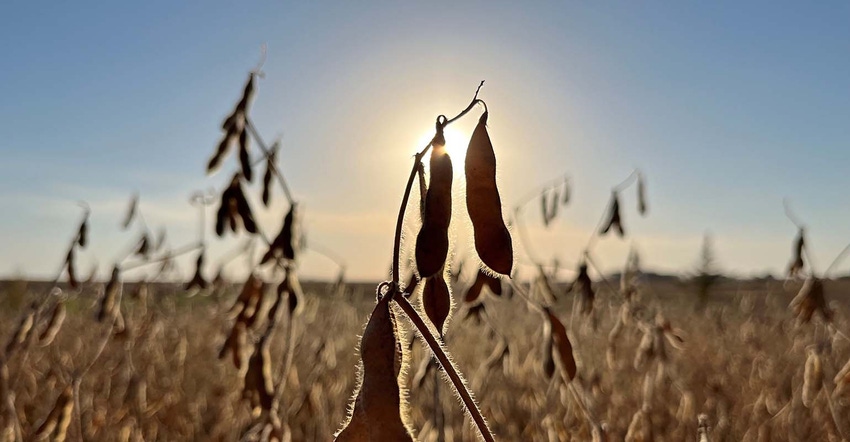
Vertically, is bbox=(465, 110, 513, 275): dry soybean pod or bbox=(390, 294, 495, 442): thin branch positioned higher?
bbox=(465, 110, 513, 275): dry soybean pod

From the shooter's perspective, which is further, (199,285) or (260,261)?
(199,285)

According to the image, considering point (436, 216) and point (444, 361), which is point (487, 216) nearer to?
point (436, 216)

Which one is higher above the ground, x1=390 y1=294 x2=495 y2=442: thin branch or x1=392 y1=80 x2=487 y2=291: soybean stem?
x1=392 y1=80 x2=487 y2=291: soybean stem

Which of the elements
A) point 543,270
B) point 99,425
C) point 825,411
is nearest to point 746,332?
point 825,411

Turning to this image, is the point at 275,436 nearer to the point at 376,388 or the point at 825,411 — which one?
the point at 376,388

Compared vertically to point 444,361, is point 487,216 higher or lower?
higher

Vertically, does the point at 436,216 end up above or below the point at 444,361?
above

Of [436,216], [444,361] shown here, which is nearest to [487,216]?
[436,216]

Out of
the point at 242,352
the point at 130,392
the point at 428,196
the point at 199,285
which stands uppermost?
the point at 428,196

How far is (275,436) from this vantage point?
1888 mm

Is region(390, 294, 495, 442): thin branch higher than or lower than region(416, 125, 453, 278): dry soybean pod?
lower

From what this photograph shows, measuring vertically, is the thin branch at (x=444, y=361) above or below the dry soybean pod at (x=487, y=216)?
below

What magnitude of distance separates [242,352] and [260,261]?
1.36 feet

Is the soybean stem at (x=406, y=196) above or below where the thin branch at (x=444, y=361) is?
above
